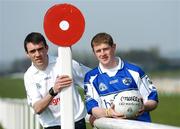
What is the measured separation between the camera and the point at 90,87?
20.3 ft

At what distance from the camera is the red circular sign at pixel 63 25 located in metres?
5.78

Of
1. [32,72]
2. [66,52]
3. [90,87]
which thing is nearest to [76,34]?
[66,52]

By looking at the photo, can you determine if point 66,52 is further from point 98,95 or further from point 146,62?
point 146,62

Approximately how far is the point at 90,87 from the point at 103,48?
380 mm

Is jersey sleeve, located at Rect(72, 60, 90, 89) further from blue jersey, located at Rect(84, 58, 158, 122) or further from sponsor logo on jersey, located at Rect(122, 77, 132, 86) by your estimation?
sponsor logo on jersey, located at Rect(122, 77, 132, 86)

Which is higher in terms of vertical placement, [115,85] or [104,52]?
[104,52]

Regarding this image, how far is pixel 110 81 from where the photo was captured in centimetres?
611

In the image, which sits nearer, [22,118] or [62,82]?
[62,82]

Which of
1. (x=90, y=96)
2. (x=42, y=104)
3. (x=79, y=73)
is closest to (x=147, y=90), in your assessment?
(x=90, y=96)

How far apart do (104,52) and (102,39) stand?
12cm

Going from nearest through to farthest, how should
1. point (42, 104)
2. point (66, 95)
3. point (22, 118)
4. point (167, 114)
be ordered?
point (66, 95), point (42, 104), point (22, 118), point (167, 114)

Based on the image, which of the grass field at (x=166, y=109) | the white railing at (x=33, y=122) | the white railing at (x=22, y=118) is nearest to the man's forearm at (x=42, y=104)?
the white railing at (x=33, y=122)

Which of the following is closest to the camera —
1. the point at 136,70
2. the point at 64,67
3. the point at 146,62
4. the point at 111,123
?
the point at 111,123

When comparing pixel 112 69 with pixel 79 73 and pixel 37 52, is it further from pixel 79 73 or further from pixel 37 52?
pixel 79 73
